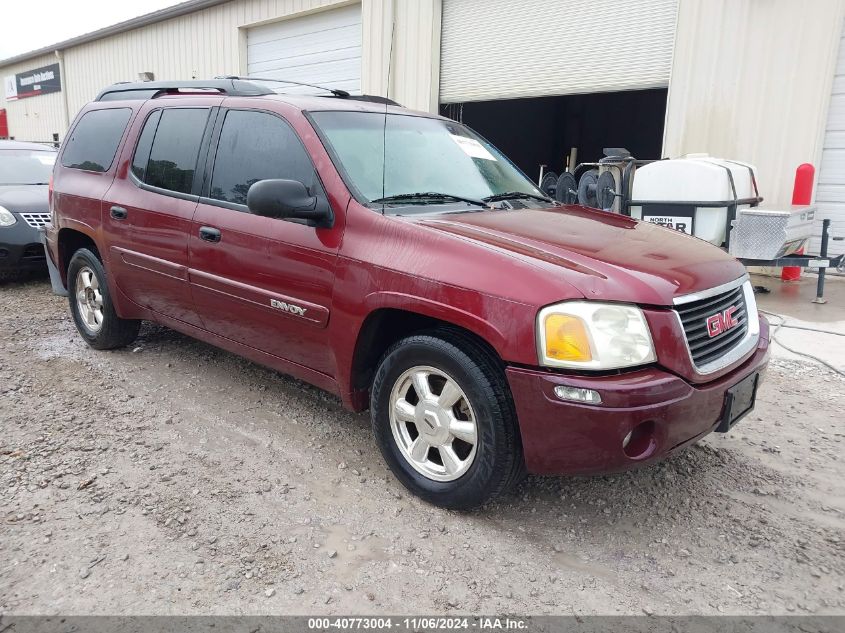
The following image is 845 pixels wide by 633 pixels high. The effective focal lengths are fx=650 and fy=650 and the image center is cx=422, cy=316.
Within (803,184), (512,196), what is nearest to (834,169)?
(803,184)

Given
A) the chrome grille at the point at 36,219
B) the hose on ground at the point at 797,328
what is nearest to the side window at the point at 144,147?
the chrome grille at the point at 36,219

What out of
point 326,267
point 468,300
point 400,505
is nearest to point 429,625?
point 400,505

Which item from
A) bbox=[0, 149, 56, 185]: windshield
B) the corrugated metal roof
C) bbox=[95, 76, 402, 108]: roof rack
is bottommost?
bbox=[0, 149, 56, 185]: windshield

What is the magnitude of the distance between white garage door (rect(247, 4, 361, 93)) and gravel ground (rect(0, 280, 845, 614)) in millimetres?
9398

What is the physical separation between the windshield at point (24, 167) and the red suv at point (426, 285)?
4.48 meters

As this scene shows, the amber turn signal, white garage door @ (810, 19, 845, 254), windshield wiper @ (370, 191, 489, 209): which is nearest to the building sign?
white garage door @ (810, 19, 845, 254)

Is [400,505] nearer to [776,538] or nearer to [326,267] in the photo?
[326,267]

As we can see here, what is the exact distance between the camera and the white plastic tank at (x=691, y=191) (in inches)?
255

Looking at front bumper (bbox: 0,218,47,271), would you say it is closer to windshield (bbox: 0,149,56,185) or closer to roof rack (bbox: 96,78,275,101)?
windshield (bbox: 0,149,56,185)

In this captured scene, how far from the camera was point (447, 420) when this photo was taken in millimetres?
2736

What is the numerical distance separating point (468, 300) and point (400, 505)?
39.8 inches

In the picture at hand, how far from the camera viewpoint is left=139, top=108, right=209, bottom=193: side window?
3.85 m

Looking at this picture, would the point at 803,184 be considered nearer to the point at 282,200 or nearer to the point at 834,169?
the point at 834,169

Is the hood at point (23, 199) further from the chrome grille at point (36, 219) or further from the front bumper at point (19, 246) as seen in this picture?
the front bumper at point (19, 246)
